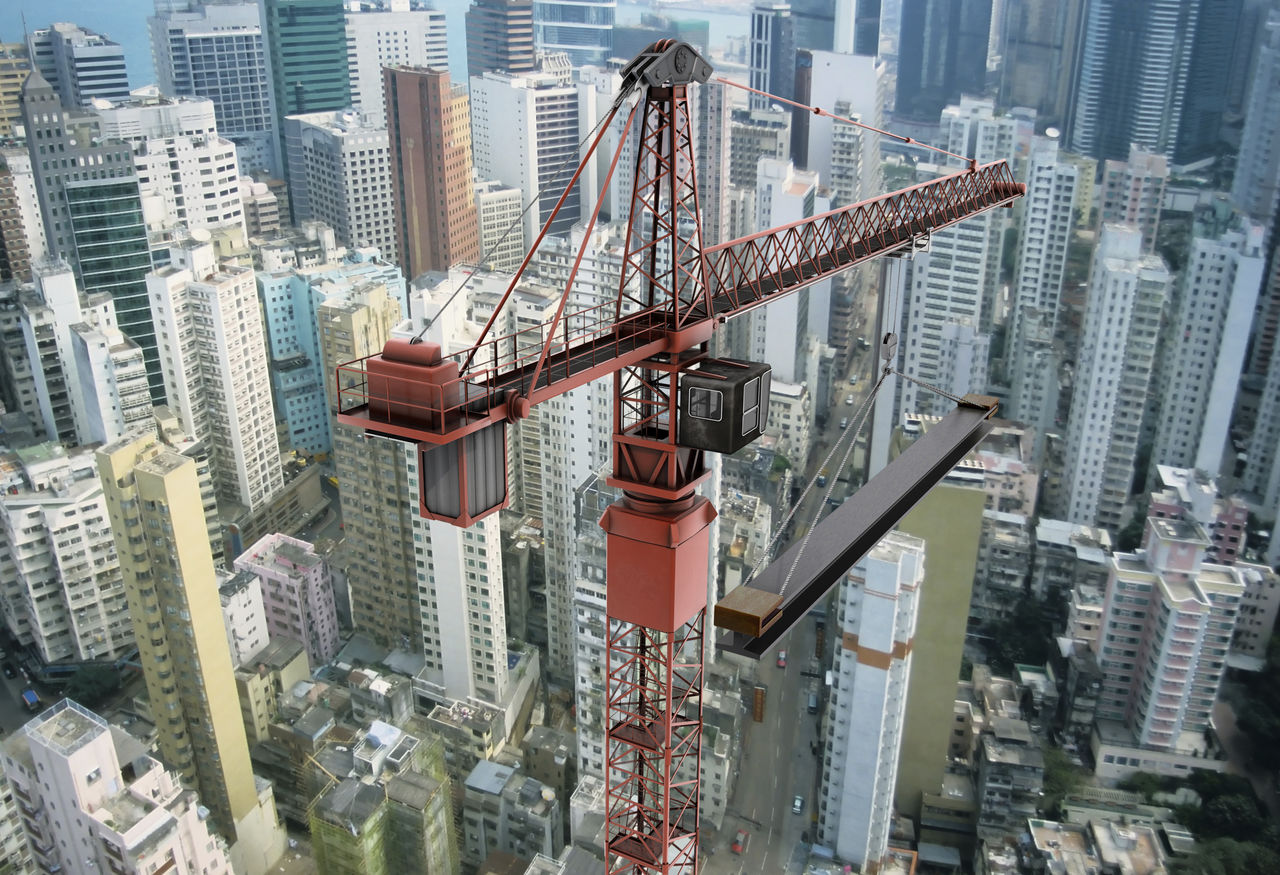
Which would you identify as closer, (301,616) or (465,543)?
(465,543)

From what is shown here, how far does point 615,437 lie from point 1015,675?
9928mm

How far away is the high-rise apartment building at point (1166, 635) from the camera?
1180 centimetres

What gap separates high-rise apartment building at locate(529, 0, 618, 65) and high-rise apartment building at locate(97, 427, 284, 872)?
21.5 m

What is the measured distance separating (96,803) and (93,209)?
1240 cm

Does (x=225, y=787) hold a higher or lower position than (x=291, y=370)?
lower

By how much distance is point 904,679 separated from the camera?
10.5 metres

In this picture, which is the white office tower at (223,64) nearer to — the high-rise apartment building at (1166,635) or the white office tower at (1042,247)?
the white office tower at (1042,247)

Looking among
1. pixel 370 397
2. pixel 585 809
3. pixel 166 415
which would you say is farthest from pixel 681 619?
pixel 166 415

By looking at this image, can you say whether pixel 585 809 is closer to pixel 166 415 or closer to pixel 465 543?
pixel 465 543

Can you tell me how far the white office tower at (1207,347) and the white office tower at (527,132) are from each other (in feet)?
40.4

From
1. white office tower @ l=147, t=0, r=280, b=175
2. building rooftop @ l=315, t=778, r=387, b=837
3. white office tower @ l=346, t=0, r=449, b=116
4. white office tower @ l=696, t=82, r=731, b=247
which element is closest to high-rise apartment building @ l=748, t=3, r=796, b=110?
white office tower @ l=696, t=82, r=731, b=247

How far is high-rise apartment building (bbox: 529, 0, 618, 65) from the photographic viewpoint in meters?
29.0

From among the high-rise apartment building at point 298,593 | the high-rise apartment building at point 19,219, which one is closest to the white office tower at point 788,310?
the high-rise apartment building at point 298,593

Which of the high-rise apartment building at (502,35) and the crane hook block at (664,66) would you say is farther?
the high-rise apartment building at (502,35)
